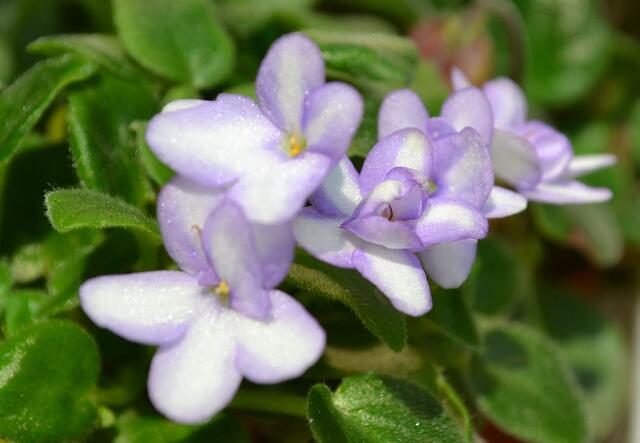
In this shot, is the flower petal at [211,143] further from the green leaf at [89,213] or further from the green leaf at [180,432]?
the green leaf at [180,432]

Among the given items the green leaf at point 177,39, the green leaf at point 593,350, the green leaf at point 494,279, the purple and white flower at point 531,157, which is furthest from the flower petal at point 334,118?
the green leaf at point 593,350

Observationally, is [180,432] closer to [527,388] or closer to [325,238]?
[325,238]

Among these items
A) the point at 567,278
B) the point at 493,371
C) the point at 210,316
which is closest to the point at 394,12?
the point at 567,278

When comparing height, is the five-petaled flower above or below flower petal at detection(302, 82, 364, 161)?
below

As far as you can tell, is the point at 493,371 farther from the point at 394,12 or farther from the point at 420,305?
the point at 394,12

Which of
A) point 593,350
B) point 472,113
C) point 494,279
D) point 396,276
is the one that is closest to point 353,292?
point 396,276

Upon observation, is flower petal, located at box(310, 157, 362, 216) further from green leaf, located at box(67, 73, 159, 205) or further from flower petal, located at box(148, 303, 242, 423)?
green leaf, located at box(67, 73, 159, 205)

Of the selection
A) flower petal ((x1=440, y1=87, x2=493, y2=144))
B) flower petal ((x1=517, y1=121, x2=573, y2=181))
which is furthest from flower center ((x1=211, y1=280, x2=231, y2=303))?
flower petal ((x1=517, y1=121, x2=573, y2=181))
